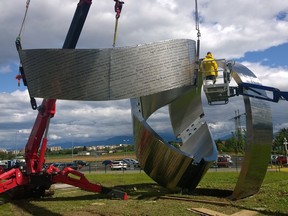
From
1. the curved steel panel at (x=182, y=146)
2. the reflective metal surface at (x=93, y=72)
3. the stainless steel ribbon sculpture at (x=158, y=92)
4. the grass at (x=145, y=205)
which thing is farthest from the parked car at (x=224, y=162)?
the reflective metal surface at (x=93, y=72)

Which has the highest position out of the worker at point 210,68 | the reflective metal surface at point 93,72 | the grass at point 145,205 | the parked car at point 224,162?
the worker at point 210,68

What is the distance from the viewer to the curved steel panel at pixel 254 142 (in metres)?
15.7

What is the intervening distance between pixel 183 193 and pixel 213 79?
613 cm

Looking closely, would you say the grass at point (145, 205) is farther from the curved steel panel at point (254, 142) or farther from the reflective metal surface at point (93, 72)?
the reflective metal surface at point (93, 72)

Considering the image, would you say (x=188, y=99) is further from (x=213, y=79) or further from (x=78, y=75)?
(x=78, y=75)

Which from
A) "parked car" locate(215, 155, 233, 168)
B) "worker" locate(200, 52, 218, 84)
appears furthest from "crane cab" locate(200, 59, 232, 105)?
"parked car" locate(215, 155, 233, 168)

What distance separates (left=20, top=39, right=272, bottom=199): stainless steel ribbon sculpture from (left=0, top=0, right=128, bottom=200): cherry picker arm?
2.99 meters

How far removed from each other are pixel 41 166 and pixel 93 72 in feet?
26.7

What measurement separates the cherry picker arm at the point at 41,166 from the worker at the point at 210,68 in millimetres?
5886

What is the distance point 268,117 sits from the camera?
16453mm

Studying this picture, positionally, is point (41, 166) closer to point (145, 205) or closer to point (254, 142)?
point (145, 205)

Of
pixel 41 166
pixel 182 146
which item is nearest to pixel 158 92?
pixel 41 166

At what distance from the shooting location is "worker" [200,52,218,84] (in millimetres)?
16172

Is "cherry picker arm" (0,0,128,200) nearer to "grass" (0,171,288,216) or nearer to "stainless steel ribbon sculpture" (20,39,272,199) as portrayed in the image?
"grass" (0,171,288,216)
